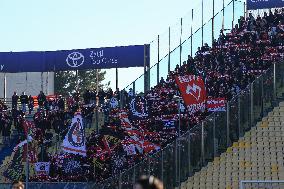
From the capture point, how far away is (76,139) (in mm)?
29297

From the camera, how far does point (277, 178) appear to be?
2347 cm

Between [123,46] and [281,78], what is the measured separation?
18429mm

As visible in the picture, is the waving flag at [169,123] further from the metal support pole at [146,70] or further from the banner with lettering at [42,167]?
the metal support pole at [146,70]

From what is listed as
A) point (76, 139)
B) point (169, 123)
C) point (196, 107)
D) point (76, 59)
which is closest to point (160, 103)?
point (169, 123)

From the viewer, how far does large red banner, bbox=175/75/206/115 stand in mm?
27688

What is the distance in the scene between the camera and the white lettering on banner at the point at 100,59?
45.4 metres

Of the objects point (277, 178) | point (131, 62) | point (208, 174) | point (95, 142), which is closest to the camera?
point (277, 178)

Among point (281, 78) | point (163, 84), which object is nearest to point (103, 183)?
point (281, 78)

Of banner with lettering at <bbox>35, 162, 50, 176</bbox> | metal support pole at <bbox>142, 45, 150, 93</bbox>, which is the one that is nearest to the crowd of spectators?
banner with lettering at <bbox>35, 162, 50, 176</bbox>

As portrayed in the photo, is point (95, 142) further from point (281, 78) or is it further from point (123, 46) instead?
point (123, 46)

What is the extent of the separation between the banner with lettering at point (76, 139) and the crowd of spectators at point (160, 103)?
40.5 inches

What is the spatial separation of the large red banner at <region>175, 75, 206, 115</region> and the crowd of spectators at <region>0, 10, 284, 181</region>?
1.36 m

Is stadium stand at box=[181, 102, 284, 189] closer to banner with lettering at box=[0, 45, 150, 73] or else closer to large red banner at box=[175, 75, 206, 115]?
large red banner at box=[175, 75, 206, 115]

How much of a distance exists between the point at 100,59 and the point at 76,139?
54.8ft
